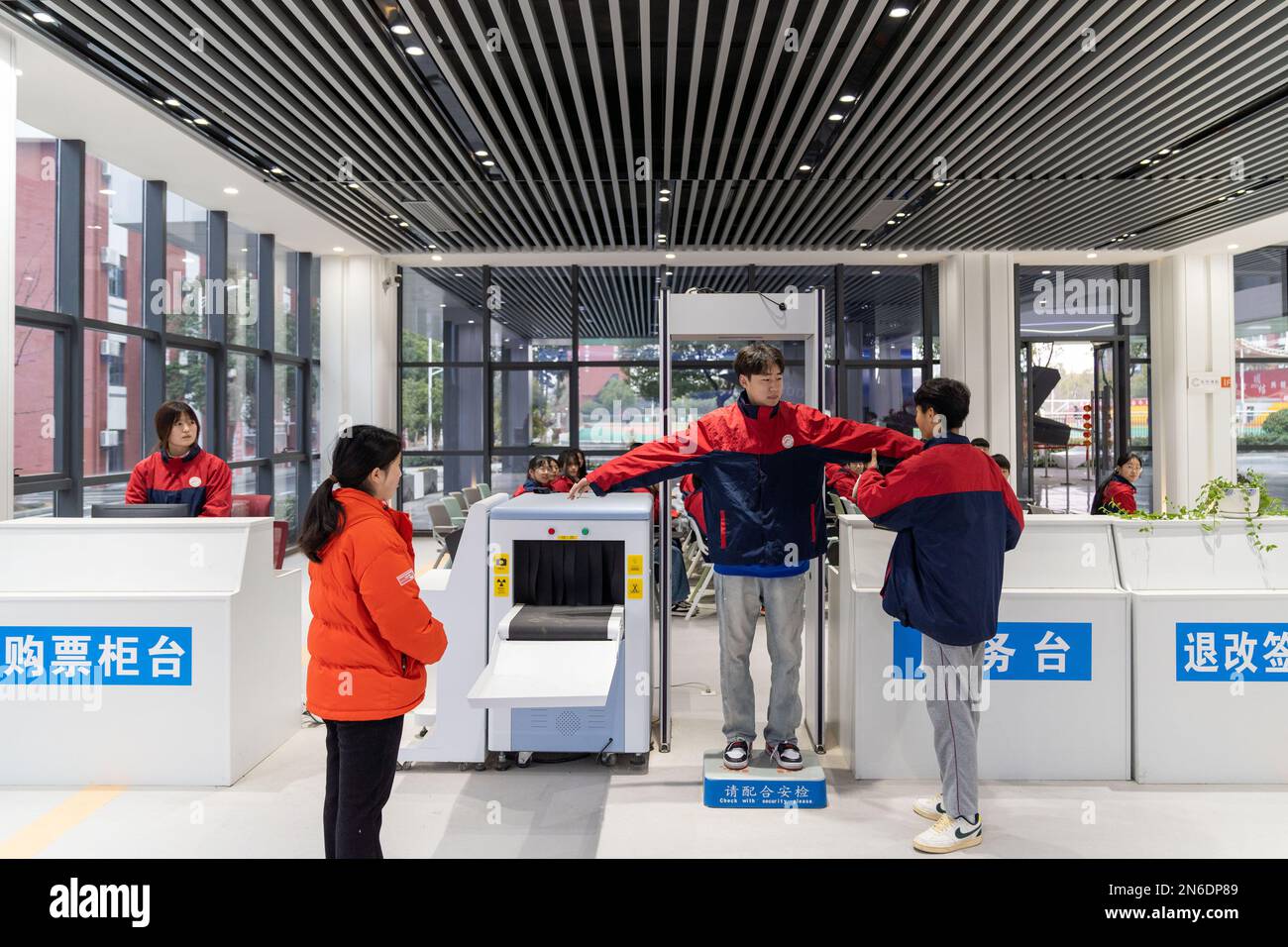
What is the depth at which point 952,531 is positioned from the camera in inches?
121

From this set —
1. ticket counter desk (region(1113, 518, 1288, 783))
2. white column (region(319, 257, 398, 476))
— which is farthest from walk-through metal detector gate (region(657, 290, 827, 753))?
white column (region(319, 257, 398, 476))

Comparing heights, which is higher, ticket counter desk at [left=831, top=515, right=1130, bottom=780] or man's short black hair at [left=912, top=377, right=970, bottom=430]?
man's short black hair at [left=912, top=377, right=970, bottom=430]

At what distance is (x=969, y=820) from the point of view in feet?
10.3

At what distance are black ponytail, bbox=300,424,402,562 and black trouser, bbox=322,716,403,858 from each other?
1.59ft

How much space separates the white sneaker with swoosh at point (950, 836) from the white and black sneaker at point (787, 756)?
0.61 meters

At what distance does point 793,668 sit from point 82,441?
6320 millimetres

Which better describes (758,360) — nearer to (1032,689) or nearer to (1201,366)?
(1032,689)

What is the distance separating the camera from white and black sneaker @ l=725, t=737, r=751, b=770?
12.0ft

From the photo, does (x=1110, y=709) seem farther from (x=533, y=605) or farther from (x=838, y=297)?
(x=838, y=297)

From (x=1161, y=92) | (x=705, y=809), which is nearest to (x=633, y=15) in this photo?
(x=1161, y=92)

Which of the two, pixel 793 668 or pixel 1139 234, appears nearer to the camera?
pixel 793 668

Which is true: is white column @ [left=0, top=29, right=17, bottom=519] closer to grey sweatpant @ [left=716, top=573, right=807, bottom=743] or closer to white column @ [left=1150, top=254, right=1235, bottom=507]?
grey sweatpant @ [left=716, top=573, right=807, bottom=743]

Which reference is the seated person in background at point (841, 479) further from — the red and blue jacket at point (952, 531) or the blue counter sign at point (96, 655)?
the blue counter sign at point (96, 655)
